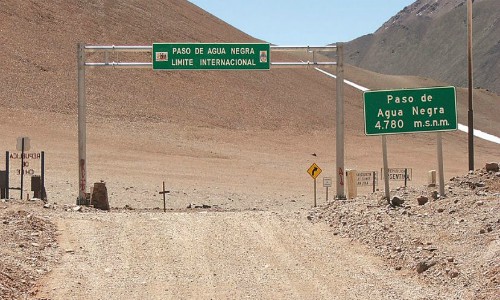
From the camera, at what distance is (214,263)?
1258 centimetres

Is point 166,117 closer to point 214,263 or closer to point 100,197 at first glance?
point 100,197

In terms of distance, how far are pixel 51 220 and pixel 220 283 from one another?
550 cm

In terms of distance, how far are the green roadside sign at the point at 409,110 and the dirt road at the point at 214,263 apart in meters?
2.83

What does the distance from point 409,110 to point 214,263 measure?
6.81 m

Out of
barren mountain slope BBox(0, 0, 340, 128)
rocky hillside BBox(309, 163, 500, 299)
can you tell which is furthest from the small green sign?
barren mountain slope BBox(0, 0, 340, 128)

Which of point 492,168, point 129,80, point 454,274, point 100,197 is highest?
point 129,80

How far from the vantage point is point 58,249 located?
13.3 m

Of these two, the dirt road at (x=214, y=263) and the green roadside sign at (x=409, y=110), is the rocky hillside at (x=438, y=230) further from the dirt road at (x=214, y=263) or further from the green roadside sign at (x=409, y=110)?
the green roadside sign at (x=409, y=110)

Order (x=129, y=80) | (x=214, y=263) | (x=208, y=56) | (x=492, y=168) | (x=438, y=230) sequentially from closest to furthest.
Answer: (x=214, y=263) → (x=438, y=230) → (x=492, y=168) → (x=208, y=56) → (x=129, y=80)

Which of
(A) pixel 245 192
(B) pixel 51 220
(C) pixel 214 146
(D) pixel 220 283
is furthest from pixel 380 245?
(C) pixel 214 146

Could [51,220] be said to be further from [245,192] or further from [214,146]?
[214,146]

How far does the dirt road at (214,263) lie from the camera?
10.9 m

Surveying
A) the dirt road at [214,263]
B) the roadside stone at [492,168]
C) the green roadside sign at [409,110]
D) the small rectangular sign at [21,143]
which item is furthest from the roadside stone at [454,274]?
the small rectangular sign at [21,143]

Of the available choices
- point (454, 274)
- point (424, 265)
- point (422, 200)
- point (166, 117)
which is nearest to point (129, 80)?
point (166, 117)
